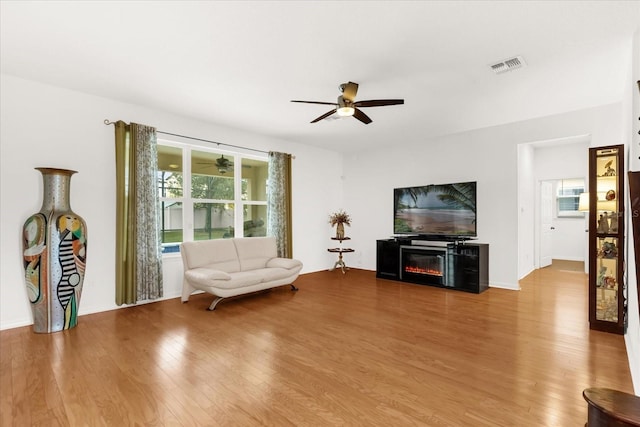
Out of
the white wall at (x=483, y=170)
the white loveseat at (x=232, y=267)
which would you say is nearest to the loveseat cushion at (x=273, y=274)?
the white loveseat at (x=232, y=267)

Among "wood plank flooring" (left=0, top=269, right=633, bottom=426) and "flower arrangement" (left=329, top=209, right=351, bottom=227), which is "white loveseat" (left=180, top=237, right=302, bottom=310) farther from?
"flower arrangement" (left=329, top=209, right=351, bottom=227)

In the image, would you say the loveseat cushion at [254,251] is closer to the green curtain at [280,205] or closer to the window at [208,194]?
the green curtain at [280,205]

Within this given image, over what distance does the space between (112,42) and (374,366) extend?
366 cm

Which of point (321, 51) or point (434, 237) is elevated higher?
point (321, 51)

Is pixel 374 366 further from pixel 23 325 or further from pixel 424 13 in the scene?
pixel 23 325

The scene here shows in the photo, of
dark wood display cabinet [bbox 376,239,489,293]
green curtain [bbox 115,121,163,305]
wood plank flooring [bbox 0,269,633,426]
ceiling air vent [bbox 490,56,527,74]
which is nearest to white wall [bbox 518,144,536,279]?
dark wood display cabinet [bbox 376,239,489,293]

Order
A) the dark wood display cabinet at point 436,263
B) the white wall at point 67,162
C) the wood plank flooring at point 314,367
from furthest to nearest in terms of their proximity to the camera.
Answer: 1. the dark wood display cabinet at point 436,263
2. the white wall at point 67,162
3. the wood plank flooring at point 314,367

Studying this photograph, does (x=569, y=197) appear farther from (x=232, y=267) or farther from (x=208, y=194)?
(x=208, y=194)

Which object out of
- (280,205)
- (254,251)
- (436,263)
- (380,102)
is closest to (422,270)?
(436,263)

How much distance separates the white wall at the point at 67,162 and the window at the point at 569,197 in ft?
28.5

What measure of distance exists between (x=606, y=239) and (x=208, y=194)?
5494 mm

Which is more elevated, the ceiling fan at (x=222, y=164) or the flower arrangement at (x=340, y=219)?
the ceiling fan at (x=222, y=164)

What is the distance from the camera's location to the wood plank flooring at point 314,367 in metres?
1.95

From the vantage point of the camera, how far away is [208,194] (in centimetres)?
536
